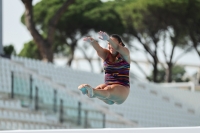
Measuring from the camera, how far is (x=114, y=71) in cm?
493

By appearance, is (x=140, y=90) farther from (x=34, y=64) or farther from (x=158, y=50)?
(x=158, y=50)

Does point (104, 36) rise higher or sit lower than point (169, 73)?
lower

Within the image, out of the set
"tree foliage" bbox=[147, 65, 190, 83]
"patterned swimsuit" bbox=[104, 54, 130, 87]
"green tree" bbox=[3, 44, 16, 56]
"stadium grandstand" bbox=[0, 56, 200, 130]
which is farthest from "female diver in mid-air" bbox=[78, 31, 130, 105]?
"tree foliage" bbox=[147, 65, 190, 83]

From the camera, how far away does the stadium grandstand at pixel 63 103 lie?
12.5 metres

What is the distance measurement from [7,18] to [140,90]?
667 cm

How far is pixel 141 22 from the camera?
23.0m

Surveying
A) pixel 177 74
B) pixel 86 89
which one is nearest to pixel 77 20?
pixel 177 74

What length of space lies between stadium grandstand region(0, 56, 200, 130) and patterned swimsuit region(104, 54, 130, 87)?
7.42 meters

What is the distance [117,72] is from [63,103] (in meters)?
8.16

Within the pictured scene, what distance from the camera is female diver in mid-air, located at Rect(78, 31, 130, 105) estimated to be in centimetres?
477

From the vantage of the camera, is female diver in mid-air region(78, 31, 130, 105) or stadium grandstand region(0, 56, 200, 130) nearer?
female diver in mid-air region(78, 31, 130, 105)

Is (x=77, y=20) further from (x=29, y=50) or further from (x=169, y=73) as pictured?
(x=169, y=73)

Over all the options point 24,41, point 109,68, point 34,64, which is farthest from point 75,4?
point 109,68

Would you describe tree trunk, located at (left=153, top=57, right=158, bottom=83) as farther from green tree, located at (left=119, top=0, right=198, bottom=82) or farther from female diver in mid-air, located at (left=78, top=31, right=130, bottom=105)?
female diver in mid-air, located at (left=78, top=31, right=130, bottom=105)
